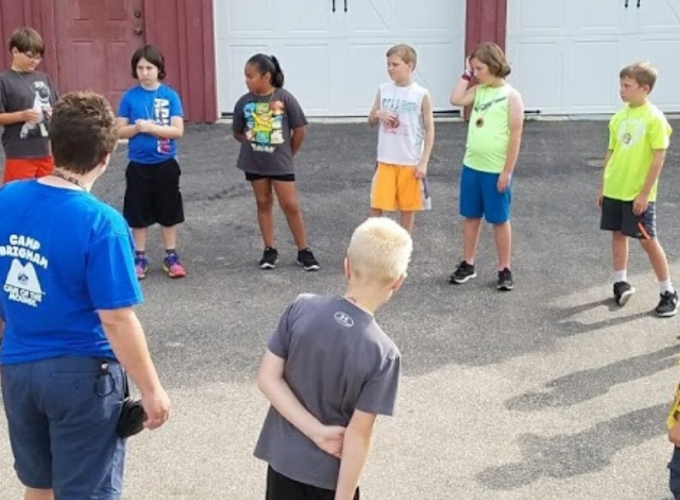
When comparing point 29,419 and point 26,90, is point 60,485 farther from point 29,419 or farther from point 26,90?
point 26,90

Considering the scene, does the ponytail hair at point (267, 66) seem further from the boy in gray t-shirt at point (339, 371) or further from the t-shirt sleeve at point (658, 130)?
the boy in gray t-shirt at point (339, 371)

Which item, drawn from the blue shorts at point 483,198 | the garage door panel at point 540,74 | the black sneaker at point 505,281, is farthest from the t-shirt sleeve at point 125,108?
the garage door panel at point 540,74

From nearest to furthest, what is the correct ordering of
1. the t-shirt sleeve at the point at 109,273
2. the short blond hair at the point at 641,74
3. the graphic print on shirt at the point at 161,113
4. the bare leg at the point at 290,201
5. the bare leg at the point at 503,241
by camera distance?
1. the t-shirt sleeve at the point at 109,273
2. the short blond hair at the point at 641,74
3. the bare leg at the point at 503,241
4. the graphic print on shirt at the point at 161,113
5. the bare leg at the point at 290,201

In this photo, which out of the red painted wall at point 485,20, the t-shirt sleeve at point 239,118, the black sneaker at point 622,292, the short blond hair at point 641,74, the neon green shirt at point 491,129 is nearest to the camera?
the short blond hair at point 641,74

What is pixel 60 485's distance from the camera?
336 cm

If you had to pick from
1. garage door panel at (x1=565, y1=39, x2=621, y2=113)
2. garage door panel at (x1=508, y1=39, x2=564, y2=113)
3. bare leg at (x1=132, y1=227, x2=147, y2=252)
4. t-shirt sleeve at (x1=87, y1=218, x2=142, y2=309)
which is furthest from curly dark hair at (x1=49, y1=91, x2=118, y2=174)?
garage door panel at (x1=565, y1=39, x2=621, y2=113)

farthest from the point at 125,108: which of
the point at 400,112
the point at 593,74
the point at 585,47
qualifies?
the point at 593,74

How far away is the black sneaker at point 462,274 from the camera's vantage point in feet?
23.5

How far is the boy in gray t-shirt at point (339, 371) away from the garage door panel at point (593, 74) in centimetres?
1082

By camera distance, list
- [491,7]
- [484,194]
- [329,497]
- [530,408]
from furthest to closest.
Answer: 1. [491,7]
2. [484,194]
3. [530,408]
4. [329,497]

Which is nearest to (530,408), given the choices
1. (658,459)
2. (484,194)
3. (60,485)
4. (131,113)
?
(658,459)

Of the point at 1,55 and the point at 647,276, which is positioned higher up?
the point at 1,55

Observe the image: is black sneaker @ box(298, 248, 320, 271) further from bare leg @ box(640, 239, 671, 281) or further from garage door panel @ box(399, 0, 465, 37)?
garage door panel @ box(399, 0, 465, 37)

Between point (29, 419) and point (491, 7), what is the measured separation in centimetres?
1061
